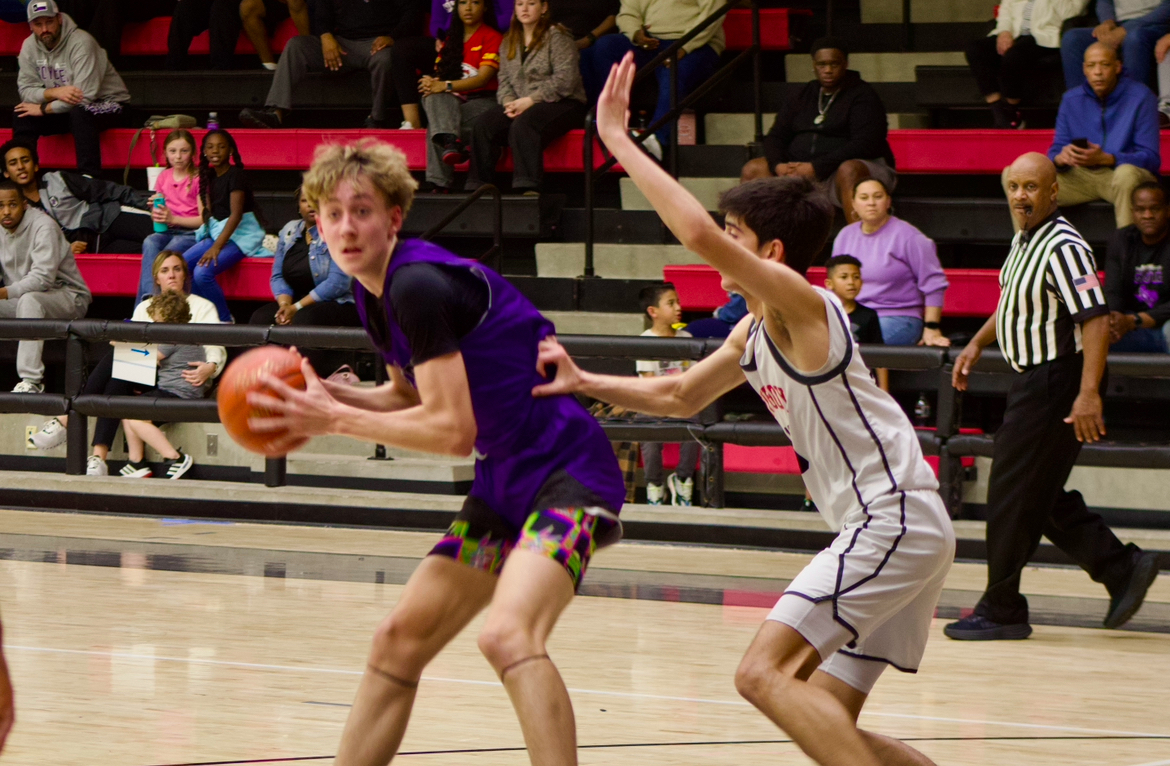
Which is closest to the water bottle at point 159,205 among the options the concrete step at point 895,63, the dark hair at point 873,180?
the dark hair at point 873,180

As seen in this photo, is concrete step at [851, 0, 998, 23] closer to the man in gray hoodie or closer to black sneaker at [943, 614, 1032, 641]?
the man in gray hoodie

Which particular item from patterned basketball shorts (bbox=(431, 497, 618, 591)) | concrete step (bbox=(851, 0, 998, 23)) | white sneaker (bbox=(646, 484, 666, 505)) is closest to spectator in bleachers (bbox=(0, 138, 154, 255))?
white sneaker (bbox=(646, 484, 666, 505))

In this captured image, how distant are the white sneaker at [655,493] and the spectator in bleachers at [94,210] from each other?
17.4 feet

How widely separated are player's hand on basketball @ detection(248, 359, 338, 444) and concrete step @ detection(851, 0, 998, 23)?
957cm

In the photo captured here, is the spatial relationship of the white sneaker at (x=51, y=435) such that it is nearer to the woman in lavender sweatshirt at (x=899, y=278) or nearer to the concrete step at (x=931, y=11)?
the woman in lavender sweatshirt at (x=899, y=278)

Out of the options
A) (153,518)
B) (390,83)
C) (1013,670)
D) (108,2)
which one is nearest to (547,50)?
(390,83)

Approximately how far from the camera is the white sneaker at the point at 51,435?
9555 millimetres

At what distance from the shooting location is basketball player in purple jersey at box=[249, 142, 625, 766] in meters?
3.22

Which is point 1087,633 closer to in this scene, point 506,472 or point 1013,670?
point 1013,670

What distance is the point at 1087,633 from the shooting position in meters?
6.23

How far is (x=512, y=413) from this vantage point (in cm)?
342

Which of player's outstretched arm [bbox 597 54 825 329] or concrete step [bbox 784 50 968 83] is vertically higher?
A: concrete step [bbox 784 50 968 83]

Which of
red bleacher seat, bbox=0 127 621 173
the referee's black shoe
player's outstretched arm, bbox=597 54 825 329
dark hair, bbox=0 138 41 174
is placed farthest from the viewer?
dark hair, bbox=0 138 41 174

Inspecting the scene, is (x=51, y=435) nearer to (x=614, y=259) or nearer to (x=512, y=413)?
(x=614, y=259)
